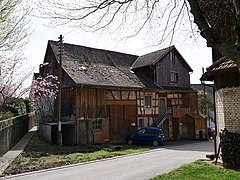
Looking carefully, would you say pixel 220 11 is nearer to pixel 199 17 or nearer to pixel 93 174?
pixel 199 17

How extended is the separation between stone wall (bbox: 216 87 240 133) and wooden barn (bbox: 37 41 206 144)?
12429 mm

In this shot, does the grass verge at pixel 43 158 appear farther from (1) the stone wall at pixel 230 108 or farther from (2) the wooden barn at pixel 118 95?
(1) the stone wall at pixel 230 108

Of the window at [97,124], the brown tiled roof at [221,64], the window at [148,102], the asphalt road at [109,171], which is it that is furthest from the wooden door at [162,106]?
the brown tiled roof at [221,64]

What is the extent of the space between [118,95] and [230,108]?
1464 cm

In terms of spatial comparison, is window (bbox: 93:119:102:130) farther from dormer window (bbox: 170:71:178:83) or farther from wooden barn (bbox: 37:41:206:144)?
dormer window (bbox: 170:71:178:83)

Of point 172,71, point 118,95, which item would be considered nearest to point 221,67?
point 118,95

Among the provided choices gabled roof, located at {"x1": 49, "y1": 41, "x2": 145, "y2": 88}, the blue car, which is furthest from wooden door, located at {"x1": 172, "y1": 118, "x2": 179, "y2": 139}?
the blue car

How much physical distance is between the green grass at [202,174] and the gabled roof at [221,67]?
3938 mm

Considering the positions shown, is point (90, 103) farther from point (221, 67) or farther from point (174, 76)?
point (221, 67)

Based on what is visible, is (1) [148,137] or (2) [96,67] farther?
(2) [96,67]

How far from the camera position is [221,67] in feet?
41.2

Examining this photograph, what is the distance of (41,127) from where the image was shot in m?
26.5

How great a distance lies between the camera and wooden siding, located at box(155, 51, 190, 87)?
3099cm

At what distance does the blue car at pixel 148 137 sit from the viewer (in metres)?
24.2
